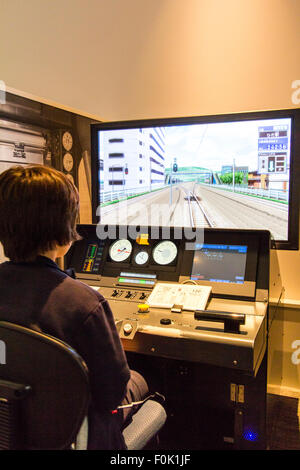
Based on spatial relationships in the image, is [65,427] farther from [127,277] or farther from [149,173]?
[149,173]

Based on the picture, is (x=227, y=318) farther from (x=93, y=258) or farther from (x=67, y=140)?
(x=67, y=140)

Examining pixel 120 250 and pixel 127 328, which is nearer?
pixel 127 328

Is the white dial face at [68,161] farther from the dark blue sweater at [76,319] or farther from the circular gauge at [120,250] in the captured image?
the dark blue sweater at [76,319]

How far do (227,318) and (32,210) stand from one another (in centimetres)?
72

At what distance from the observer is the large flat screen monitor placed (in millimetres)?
1730

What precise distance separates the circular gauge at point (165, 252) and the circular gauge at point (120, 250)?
0.15 metres

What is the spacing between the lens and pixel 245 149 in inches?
70.6

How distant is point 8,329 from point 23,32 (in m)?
2.80

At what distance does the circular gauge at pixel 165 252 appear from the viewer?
178 centimetres

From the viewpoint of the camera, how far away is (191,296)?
1560mm

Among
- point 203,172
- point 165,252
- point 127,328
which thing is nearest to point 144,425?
point 127,328

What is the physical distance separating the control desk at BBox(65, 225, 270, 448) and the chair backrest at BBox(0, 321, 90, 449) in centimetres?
52

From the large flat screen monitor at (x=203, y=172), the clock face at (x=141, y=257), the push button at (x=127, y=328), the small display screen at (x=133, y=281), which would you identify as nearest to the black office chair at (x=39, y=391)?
the push button at (x=127, y=328)
